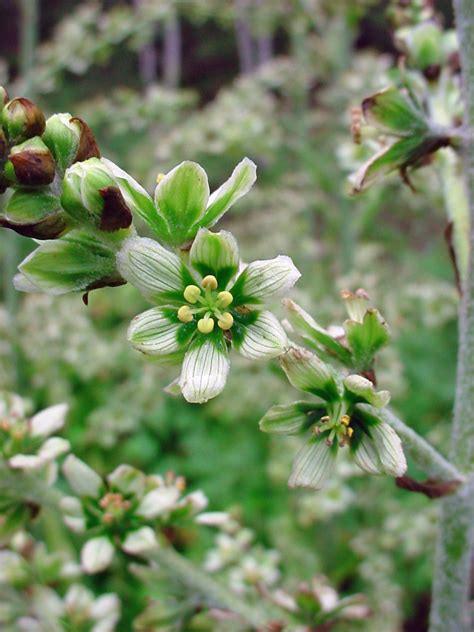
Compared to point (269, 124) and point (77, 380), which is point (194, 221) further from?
point (77, 380)

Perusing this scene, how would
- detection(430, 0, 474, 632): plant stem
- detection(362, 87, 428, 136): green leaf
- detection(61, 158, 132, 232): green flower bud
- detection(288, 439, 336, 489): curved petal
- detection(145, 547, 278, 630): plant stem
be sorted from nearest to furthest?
1. detection(61, 158, 132, 232): green flower bud
2. detection(288, 439, 336, 489): curved petal
3. detection(430, 0, 474, 632): plant stem
4. detection(362, 87, 428, 136): green leaf
5. detection(145, 547, 278, 630): plant stem

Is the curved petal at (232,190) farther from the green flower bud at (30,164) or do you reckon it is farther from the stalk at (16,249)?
the stalk at (16,249)

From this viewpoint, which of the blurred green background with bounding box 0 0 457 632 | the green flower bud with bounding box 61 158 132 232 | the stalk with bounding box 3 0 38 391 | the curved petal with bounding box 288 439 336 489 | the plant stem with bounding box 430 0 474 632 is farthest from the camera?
the stalk with bounding box 3 0 38 391

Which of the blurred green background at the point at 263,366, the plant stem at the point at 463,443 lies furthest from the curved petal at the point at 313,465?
the blurred green background at the point at 263,366

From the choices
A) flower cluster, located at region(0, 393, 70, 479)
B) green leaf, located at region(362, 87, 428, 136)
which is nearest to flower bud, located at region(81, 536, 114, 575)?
flower cluster, located at region(0, 393, 70, 479)

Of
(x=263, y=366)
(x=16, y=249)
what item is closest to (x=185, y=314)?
(x=263, y=366)

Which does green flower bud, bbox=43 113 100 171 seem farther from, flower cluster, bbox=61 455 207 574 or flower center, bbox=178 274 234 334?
flower cluster, bbox=61 455 207 574

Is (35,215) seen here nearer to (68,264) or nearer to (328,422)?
(68,264)
